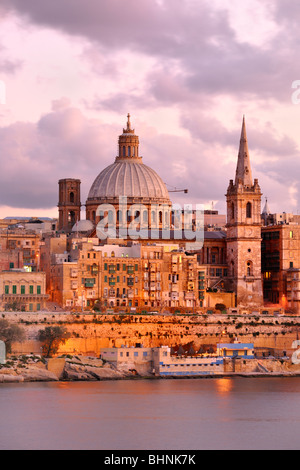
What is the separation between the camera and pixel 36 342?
7394 centimetres

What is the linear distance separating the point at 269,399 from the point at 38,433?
1412 centimetres

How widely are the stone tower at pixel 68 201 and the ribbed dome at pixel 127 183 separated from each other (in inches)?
42.2

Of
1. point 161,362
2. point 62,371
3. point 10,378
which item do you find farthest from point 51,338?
point 10,378

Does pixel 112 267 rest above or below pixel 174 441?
above

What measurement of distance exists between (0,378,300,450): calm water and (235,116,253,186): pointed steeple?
24.9m

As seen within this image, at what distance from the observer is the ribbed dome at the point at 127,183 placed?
91.9 metres

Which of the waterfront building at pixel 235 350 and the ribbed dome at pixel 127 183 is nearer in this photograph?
the waterfront building at pixel 235 350

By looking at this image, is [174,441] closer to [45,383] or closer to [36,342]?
[45,383]

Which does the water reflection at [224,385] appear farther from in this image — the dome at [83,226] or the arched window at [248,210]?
the dome at [83,226]

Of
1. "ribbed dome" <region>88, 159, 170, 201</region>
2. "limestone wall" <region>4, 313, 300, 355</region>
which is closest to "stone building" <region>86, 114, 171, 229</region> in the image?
"ribbed dome" <region>88, 159, 170, 201</region>

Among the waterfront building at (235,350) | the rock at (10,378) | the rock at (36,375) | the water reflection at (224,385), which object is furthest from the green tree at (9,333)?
the water reflection at (224,385)
